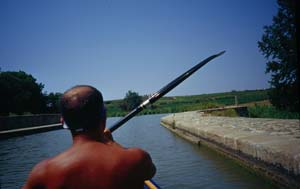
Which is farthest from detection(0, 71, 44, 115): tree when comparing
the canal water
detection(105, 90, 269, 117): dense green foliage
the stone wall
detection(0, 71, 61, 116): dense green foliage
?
the canal water

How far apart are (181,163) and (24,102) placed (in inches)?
1610

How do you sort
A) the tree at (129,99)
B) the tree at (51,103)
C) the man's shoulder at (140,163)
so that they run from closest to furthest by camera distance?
the man's shoulder at (140,163)
the tree at (51,103)
the tree at (129,99)

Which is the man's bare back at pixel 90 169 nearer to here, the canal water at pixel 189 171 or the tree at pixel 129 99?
the canal water at pixel 189 171

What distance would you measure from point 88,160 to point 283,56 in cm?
2301

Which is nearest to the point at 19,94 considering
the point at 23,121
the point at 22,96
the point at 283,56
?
the point at 22,96

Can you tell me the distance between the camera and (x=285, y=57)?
21.0m

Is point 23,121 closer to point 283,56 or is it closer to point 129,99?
point 283,56

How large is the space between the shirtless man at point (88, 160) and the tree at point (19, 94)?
141ft

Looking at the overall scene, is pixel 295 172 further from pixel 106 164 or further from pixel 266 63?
pixel 266 63

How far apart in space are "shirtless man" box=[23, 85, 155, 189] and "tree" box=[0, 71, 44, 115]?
4307 centimetres

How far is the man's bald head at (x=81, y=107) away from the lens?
1.47m

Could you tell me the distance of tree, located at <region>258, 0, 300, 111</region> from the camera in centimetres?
1948

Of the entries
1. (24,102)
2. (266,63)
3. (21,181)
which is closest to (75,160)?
(21,181)

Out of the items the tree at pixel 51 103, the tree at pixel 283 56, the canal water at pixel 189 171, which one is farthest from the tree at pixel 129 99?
the canal water at pixel 189 171
